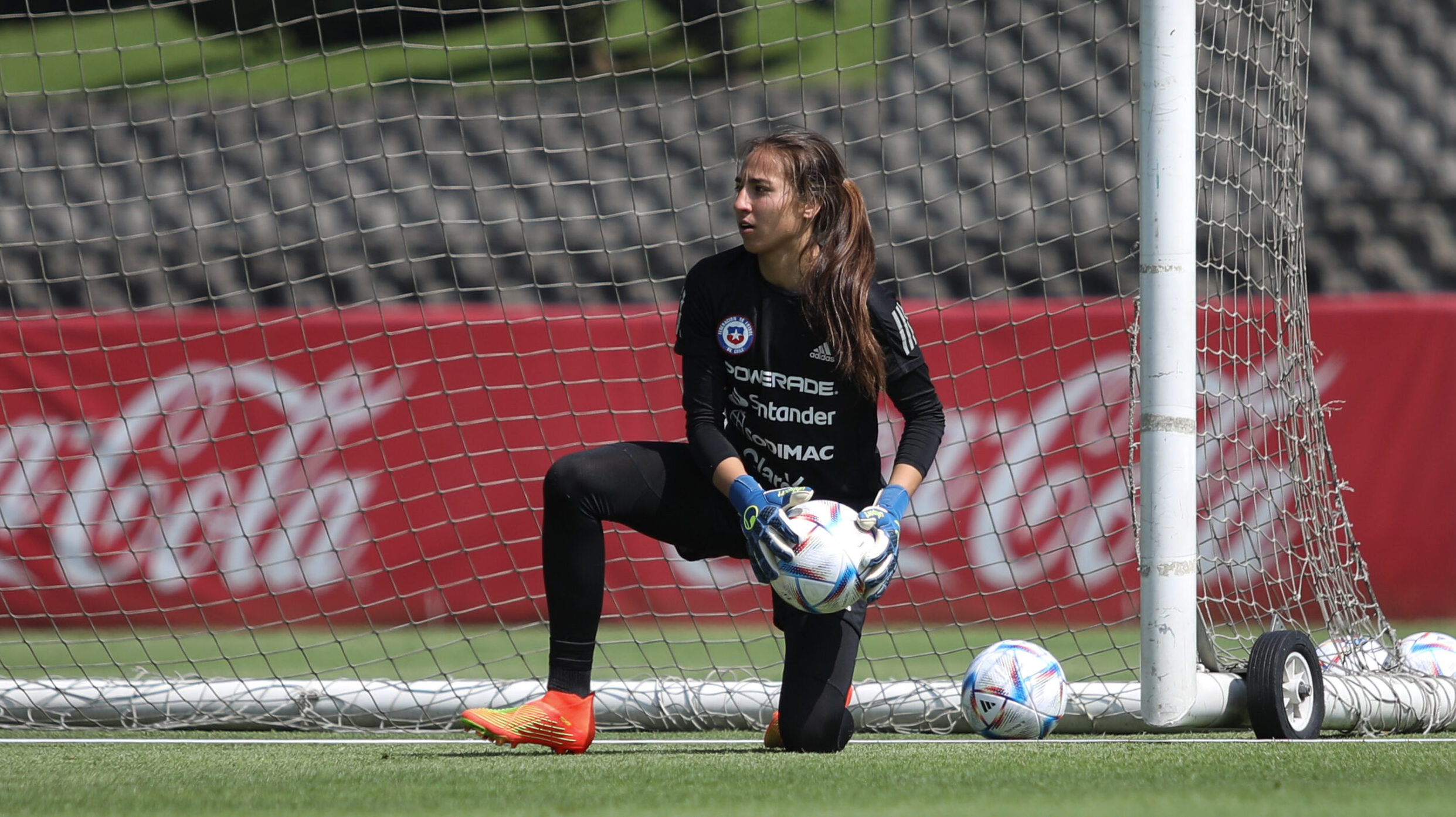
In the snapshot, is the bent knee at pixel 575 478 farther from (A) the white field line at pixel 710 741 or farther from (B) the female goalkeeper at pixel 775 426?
(A) the white field line at pixel 710 741

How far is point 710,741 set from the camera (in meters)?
3.68

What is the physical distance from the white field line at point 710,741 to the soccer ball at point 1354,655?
0.33 m

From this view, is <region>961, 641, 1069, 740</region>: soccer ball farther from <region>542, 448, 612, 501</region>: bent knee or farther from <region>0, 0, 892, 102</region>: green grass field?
<region>0, 0, 892, 102</region>: green grass field

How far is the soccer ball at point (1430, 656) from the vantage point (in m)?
3.92

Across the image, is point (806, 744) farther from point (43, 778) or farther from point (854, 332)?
point (43, 778)

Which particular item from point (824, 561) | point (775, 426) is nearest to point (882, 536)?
point (824, 561)

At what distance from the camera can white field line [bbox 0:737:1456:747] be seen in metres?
3.32

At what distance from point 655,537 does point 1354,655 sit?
2.01 metres

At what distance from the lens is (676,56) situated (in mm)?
9102

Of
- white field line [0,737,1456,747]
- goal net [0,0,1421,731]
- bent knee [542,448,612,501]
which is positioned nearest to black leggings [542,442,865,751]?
bent knee [542,448,612,501]

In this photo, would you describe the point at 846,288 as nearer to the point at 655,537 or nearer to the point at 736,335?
the point at 736,335

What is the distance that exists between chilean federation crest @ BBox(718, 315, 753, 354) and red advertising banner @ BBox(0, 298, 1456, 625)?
10.9 feet

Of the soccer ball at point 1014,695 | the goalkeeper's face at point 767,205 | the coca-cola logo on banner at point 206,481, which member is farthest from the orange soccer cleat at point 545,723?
the coca-cola logo on banner at point 206,481

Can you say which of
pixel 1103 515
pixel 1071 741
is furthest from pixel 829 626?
pixel 1103 515
